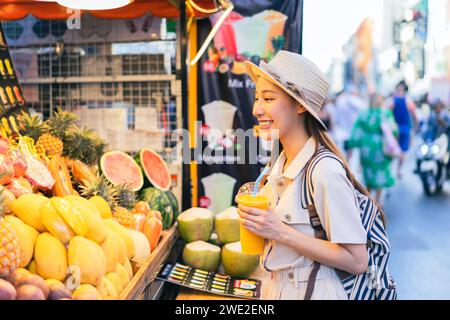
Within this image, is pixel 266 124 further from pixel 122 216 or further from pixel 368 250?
pixel 122 216

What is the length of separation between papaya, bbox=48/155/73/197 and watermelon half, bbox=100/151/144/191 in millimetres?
479

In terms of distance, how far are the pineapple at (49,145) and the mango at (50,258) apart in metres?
1.16

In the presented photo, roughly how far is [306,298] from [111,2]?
2208 mm

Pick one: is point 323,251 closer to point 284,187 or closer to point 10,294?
point 284,187

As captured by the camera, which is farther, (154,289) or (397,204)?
(397,204)

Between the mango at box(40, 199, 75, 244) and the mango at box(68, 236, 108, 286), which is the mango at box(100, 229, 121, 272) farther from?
the mango at box(40, 199, 75, 244)

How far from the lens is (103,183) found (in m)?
2.99

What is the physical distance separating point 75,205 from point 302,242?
3.57 feet

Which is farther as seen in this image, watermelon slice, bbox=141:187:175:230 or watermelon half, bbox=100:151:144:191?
watermelon slice, bbox=141:187:175:230

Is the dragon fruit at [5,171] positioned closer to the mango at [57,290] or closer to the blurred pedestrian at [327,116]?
the mango at [57,290]

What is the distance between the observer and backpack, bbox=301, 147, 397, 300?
179 centimetres

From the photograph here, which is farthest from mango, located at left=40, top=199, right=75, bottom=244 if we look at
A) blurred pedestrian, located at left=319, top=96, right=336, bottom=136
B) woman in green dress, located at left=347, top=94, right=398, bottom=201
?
blurred pedestrian, located at left=319, top=96, right=336, bottom=136

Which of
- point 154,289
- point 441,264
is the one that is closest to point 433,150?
point 441,264

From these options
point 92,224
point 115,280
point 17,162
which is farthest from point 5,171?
point 115,280
